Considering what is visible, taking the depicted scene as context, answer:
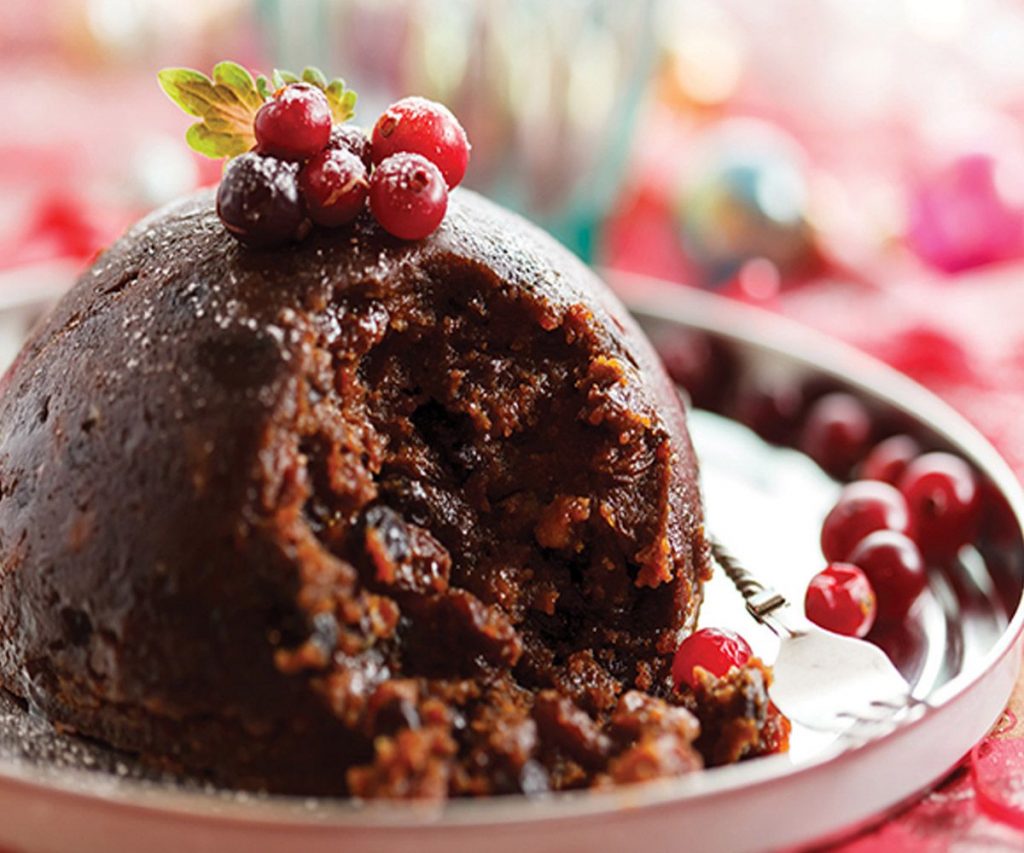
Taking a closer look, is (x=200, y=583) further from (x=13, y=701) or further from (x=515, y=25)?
(x=515, y=25)

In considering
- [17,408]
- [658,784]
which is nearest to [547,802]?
[658,784]

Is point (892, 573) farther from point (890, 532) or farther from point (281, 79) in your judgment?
point (281, 79)

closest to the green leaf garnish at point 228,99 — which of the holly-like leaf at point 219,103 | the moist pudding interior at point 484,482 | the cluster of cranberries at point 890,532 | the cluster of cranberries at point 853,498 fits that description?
the holly-like leaf at point 219,103

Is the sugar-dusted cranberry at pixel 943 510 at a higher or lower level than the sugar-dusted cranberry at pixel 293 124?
lower

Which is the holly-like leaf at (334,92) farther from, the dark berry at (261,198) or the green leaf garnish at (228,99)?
the dark berry at (261,198)

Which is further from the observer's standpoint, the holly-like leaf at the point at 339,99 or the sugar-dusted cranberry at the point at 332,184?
the holly-like leaf at the point at 339,99

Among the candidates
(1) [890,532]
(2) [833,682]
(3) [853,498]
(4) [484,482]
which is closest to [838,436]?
(3) [853,498]

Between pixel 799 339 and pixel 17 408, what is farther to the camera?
pixel 799 339

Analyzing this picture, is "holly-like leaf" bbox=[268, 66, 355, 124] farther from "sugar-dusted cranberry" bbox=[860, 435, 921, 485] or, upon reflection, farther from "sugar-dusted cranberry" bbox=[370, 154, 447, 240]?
"sugar-dusted cranberry" bbox=[860, 435, 921, 485]
